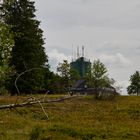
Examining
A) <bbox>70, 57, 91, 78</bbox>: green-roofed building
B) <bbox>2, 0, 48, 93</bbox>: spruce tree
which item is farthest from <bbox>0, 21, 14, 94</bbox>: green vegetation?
<bbox>70, 57, 91, 78</bbox>: green-roofed building

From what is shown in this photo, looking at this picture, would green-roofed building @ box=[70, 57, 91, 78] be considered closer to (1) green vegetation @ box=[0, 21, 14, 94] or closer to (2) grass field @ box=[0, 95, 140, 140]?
(2) grass field @ box=[0, 95, 140, 140]

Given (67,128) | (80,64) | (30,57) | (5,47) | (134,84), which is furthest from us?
(80,64)

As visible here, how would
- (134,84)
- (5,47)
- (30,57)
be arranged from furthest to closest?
(134,84), (30,57), (5,47)

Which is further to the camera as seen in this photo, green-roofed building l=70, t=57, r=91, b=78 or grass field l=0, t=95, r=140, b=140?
green-roofed building l=70, t=57, r=91, b=78

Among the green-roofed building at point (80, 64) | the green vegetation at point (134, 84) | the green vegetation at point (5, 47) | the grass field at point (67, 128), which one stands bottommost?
the grass field at point (67, 128)

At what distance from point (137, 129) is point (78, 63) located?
113947 millimetres

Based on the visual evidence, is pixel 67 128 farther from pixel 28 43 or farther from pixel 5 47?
pixel 28 43

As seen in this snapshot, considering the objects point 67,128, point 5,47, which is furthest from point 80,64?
point 5,47

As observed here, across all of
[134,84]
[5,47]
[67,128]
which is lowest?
[67,128]

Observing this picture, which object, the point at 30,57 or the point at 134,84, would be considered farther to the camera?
the point at 134,84

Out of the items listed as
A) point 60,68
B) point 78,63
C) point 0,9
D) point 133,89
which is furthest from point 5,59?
point 78,63

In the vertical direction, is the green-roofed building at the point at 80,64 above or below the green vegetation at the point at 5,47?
above

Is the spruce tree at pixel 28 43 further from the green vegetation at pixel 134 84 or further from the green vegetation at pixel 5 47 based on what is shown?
the green vegetation at pixel 134 84

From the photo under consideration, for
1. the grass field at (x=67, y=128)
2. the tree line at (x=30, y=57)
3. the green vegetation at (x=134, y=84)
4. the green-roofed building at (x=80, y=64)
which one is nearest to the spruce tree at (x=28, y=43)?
the tree line at (x=30, y=57)
